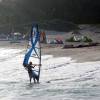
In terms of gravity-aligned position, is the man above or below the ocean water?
above

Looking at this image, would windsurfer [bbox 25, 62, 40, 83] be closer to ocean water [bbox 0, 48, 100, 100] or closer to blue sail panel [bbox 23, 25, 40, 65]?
ocean water [bbox 0, 48, 100, 100]

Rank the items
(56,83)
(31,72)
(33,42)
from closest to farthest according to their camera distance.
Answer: (31,72) < (33,42) < (56,83)

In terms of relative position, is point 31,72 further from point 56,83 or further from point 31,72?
point 56,83

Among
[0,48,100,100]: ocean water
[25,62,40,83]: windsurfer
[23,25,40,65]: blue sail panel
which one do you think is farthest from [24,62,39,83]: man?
[23,25,40,65]: blue sail panel

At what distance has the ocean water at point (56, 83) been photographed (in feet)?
56.0

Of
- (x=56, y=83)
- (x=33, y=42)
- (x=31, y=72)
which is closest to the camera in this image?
(x=31, y=72)

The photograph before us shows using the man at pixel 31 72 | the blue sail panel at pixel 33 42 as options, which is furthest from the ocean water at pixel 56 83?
the blue sail panel at pixel 33 42

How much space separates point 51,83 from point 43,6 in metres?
53.9

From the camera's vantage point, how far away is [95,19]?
2753 inches

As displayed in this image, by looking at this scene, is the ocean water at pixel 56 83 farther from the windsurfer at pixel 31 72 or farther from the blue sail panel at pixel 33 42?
the blue sail panel at pixel 33 42

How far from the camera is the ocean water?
17078 millimetres

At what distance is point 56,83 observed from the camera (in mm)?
20172

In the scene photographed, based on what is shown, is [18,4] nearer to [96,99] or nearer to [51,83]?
[51,83]

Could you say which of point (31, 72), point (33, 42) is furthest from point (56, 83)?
point (33, 42)
